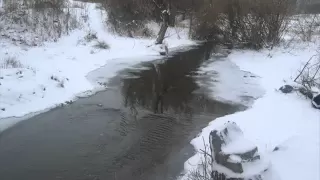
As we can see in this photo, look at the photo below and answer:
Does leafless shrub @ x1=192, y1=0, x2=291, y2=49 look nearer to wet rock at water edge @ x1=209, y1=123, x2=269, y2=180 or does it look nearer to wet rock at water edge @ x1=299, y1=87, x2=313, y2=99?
wet rock at water edge @ x1=299, y1=87, x2=313, y2=99

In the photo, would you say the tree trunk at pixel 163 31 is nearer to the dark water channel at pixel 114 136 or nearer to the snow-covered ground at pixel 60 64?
the snow-covered ground at pixel 60 64

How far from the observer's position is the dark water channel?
A: 256 inches

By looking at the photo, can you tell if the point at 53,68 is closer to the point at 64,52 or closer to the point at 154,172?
the point at 64,52

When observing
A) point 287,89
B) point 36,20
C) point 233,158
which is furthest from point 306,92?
point 36,20

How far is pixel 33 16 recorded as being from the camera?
67.8 ft

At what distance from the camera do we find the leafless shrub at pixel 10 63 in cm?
1210

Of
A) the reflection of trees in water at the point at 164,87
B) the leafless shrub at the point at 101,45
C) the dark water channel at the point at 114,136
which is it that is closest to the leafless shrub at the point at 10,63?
the dark water channel at the point at 114,136

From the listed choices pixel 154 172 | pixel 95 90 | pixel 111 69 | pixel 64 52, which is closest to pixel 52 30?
pixel 64 52

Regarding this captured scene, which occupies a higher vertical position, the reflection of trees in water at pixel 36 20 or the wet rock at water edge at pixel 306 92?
the reflection of trees in water at pixel 36 20

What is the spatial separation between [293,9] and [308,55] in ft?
17.0

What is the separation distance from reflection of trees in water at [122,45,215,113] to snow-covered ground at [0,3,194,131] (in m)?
1.32

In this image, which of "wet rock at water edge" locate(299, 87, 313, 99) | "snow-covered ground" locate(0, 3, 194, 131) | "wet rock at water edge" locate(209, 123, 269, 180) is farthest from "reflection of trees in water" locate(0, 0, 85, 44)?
"wet rock at water edge" locate(209, 123, 269, 180)

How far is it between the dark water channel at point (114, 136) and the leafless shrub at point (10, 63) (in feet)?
10.5

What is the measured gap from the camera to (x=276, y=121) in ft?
28.6
